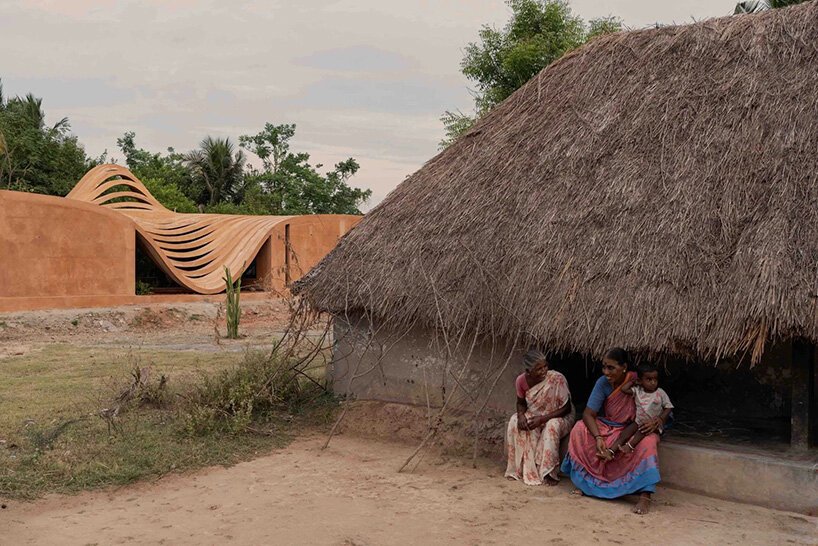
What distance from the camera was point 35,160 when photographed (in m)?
25.4

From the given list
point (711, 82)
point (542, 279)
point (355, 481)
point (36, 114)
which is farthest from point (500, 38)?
point (36, 114)

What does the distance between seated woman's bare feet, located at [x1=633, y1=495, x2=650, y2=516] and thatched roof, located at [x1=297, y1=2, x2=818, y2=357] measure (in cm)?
102

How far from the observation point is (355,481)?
5.76 meters

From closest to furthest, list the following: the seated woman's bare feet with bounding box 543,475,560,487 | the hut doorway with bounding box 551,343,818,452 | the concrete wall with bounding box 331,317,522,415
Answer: the seated woman's bare feet with bounding box 543,475,560,487 < the hut doorway with bounding box 551,343,818,452 < the concrete wall with bounding box 331,317,522,415

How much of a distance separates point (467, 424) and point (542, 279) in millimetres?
1435

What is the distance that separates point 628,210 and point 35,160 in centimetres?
2378

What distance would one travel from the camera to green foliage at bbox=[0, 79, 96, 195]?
24.9m

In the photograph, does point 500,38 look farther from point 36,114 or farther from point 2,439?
point 36,114

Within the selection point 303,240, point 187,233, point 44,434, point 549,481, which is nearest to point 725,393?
point 549,481

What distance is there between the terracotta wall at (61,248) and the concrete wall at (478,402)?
412 inches

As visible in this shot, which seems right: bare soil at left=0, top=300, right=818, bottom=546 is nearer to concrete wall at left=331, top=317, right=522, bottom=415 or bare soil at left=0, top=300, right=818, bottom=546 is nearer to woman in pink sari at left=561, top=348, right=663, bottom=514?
woman in pink sari at left=561, top=348, right=663, bottom=514

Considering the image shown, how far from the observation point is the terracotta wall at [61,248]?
15.7 metres

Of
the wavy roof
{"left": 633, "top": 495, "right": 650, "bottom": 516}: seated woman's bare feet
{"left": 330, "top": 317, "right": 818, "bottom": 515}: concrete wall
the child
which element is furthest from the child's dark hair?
the wavy roof

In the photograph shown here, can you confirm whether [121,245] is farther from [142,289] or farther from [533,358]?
[533,358]
